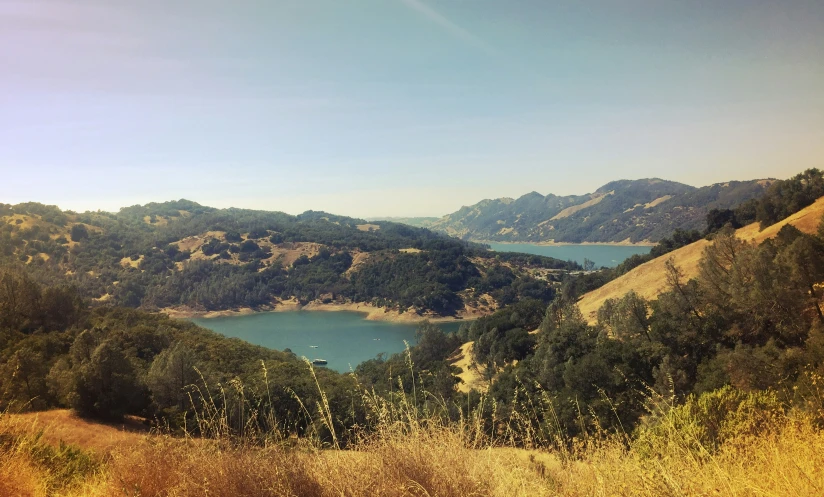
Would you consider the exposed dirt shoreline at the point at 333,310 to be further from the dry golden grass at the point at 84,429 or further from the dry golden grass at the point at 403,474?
the dry golden grass at the point at 403,474

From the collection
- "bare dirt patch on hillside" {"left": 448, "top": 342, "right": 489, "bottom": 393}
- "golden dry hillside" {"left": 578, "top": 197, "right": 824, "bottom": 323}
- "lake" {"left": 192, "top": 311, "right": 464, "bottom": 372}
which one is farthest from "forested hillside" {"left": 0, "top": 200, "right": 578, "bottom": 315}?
"golden dry hillside" {"left": 578, "top": 197, "right": 824, "bottom": 323}

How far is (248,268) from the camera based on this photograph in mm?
121312

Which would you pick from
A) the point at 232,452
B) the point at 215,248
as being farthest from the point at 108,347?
the point at 215,248

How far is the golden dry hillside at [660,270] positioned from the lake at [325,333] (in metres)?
28.1

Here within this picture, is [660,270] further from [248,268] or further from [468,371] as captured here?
[248,268]

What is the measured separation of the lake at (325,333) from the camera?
6556cm

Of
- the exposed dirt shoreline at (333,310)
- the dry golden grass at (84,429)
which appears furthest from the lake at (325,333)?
the dry golden grass at (84,429)

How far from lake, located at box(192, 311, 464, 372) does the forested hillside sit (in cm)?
906

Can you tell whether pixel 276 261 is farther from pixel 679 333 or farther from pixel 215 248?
pixel 679 333

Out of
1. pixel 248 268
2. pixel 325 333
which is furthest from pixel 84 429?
pixel 248 268

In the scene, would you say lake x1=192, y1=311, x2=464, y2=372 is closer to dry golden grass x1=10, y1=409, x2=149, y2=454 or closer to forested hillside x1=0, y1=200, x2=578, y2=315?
forested hillside x1=0, y1=200, x2=578, y2=315

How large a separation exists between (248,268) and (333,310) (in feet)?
112

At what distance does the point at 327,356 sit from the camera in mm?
63219

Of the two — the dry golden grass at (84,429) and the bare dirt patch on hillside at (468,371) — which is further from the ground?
the dry golden grass at (84,429)
